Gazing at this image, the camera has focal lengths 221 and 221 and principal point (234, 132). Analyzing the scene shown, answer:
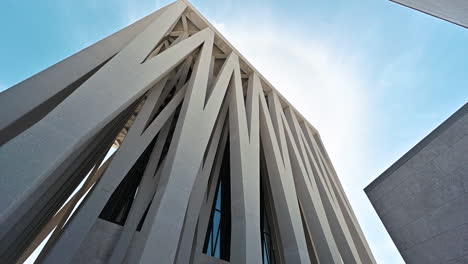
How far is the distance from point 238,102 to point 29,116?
254 inches

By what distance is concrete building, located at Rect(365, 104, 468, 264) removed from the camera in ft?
20.1

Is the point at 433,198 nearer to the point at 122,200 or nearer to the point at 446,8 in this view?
the point at 446,8

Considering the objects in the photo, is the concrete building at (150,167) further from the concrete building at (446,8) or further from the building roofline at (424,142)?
the concrete building at (446,8)

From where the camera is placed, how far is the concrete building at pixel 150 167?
12.7ft

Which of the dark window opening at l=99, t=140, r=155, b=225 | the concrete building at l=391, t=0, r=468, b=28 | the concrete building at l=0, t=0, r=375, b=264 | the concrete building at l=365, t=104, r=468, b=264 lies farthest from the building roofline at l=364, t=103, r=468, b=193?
the dark window opening at l=99, t=140, r=155, b=225

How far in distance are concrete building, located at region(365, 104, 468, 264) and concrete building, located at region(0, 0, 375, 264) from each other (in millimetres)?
2184

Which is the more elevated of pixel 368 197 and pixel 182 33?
pixel 182 33

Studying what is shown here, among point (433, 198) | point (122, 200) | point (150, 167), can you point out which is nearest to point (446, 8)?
point (433, 198)

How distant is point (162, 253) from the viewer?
3.84 m

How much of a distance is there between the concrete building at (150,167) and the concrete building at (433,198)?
218 cm

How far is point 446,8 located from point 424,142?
5.78 meters

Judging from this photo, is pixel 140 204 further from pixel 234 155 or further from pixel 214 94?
pixel 214 94

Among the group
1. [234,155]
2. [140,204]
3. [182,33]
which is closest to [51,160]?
[140,204]

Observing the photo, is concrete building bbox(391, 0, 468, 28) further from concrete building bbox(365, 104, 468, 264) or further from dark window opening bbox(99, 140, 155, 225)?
dark window opening bbox(99, 140, 155, 225)
